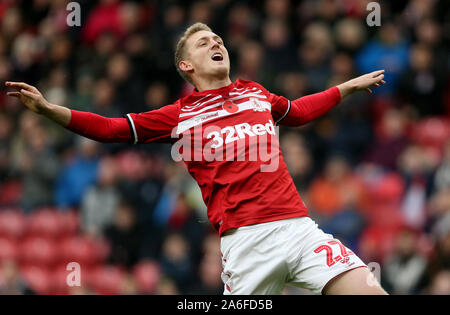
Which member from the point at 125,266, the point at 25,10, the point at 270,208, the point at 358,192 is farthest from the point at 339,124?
the point at 25,10

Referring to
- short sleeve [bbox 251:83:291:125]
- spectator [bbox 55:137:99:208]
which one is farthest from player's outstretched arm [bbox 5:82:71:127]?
spectator [bbox 55:137:99:208]

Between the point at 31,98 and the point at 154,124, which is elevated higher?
the point at 31,98

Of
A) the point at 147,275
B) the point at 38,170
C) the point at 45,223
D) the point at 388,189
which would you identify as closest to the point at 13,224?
the point at 45,223

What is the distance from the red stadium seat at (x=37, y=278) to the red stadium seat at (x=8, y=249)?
0.29 metres

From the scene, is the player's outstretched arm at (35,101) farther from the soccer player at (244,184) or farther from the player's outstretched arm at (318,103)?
the player's outstretched arm at (318,103)

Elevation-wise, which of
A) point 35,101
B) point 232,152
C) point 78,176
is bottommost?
point 78,176

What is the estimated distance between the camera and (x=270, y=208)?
15.3 ft

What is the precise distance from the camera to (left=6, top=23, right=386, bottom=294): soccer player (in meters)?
4.53

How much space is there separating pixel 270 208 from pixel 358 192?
444cm

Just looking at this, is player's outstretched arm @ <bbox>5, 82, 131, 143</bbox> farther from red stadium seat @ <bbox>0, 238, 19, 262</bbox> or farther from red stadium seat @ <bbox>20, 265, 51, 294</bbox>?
red stadium seat @ <bbox>0, 238, 19, 262</bbox>

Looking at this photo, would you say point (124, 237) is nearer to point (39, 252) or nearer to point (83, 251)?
point (83, 251)

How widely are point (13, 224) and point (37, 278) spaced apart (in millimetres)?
1224

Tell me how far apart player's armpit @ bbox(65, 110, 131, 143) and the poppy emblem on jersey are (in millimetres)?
671

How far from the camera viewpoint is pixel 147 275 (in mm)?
9289
